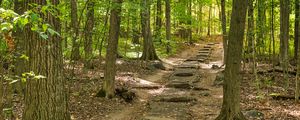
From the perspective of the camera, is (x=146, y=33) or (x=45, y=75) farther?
(x=146, y=33)

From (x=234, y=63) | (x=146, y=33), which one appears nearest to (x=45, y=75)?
(x=234, y=63)

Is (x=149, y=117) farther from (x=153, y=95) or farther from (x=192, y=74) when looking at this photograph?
(x=192, y=74)

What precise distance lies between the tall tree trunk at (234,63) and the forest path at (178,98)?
1.65 m

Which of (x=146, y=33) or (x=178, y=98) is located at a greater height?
(x=146, y=33)

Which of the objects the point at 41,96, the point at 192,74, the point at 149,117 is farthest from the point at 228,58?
the point at 192,74

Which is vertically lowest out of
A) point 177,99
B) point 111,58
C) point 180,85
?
point 177,99

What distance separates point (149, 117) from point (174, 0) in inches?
887

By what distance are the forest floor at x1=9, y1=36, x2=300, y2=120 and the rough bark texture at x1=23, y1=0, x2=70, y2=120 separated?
4.05m

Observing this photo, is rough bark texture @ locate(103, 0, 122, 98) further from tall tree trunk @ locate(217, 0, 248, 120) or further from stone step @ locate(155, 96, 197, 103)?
tall tree trunk @ locate(217, 0, 248, 120)

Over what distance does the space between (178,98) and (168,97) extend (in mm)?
411

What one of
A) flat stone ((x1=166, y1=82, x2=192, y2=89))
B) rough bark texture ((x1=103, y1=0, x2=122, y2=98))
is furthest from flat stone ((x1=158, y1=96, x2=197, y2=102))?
flat stone ((x1=166, y1=82, x2=192, y2=89))

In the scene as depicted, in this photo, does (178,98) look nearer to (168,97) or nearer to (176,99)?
(176,99)

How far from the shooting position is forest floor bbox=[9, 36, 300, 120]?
10.8 metres

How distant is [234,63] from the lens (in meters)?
8.94
